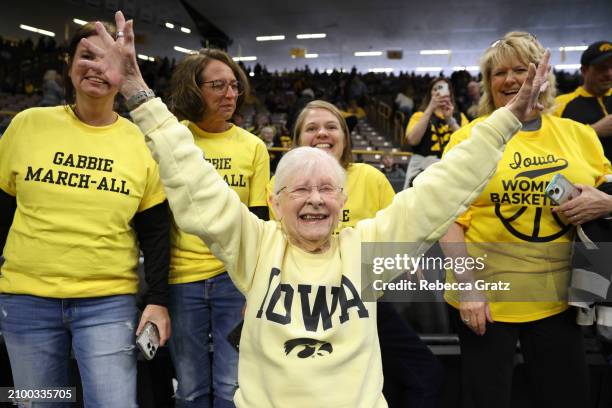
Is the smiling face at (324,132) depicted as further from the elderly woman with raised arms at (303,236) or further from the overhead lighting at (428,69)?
the overhead lighting at (428,69)

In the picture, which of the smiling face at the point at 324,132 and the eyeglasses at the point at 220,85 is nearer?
the eyeglasses at the point at 220,85

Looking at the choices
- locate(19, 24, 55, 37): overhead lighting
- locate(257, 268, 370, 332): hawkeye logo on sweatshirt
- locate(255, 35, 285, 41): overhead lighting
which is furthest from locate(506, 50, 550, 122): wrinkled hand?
locate(255, 35, 285, 41): overhead lighting

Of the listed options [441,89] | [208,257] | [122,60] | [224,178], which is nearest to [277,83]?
[441,89]

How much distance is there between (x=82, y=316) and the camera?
4.53ft

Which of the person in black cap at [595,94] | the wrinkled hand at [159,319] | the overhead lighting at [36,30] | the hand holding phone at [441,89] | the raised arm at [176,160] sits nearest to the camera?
the raised arm at [176,160]

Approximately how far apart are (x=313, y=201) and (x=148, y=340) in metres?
0.68

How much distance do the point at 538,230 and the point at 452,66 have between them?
19.5 metres

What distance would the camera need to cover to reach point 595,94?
233cm

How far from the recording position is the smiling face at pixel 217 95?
169 cm

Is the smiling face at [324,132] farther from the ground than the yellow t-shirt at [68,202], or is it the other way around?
the smiling face at [324,132]

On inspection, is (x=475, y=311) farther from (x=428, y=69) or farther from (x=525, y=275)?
(x=428, y=69)

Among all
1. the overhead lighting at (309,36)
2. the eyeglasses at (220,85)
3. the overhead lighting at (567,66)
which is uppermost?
the overhead lighting at (309,36)

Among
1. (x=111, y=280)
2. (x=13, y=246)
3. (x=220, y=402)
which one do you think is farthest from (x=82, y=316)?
(x=220, y=402)

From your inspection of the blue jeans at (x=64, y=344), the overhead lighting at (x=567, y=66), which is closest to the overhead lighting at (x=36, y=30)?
the blue jeans at (x=64, y=344)
